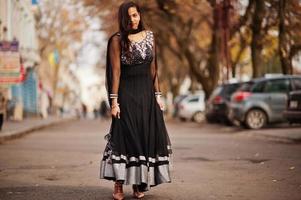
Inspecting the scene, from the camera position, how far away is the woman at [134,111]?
23.5 ft

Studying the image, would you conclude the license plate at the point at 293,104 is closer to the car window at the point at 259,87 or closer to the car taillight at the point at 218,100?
the car window at the point at 259,87

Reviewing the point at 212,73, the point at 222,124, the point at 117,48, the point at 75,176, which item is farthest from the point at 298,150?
the point at 212,73

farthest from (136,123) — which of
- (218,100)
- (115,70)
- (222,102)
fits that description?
(218,100)

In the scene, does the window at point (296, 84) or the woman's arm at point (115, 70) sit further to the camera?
the window at point (296, 84)

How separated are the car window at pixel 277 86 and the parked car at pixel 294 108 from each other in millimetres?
5563

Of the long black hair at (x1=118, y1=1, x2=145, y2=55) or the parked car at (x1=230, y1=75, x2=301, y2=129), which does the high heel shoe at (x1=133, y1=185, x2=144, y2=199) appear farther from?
the parked car at (x1=230, y1=75, x2=301, y2=129)

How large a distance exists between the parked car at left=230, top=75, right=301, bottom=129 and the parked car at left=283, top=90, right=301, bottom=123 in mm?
5482

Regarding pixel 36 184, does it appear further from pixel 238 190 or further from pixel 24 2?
pixel 24 2

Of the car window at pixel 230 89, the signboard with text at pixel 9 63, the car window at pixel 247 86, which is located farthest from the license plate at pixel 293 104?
the signboard with text at pixel 9 63

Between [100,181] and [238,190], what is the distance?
76.5 inches

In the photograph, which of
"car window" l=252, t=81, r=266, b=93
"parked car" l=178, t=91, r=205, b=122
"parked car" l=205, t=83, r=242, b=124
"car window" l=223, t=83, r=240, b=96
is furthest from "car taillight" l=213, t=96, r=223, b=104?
"parked car" l=178, t=91, r=205, b=122

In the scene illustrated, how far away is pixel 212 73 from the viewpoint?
37.3m

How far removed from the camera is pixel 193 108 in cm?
3794

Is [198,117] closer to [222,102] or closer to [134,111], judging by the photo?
[222,102]
